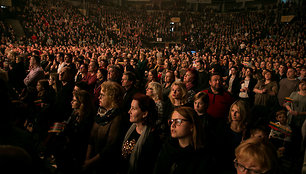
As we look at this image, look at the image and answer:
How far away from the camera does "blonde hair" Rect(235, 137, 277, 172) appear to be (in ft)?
5.04

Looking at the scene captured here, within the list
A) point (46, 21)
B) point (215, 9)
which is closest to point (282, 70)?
point (46, 21)

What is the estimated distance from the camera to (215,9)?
1420 inches

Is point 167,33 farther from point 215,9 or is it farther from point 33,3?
point 33,3

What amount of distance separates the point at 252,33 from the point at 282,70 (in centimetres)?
1782

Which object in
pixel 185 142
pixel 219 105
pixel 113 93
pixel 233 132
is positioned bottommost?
pixel 233 132

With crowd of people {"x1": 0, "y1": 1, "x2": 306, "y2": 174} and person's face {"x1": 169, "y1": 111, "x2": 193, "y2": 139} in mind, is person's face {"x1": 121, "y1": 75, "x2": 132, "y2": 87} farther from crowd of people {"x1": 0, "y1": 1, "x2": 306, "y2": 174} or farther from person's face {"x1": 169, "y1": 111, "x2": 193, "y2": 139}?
person's face {"x1": 169, "y1": 111, "x2": 193, "y2": 139}

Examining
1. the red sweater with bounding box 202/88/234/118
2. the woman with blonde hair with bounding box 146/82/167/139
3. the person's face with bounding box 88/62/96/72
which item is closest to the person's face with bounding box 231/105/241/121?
the red sweater with bounding box 202/88/234/118

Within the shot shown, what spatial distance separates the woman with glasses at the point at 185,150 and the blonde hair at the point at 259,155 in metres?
0.28

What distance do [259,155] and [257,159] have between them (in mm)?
37

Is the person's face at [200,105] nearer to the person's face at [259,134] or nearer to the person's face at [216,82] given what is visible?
the person's face at [259,134]

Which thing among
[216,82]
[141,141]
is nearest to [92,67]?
[216,82]

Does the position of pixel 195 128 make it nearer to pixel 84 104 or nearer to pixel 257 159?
pixel 257 159

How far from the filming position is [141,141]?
2.11m

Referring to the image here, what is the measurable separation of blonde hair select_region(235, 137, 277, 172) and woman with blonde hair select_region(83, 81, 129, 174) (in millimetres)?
1260
